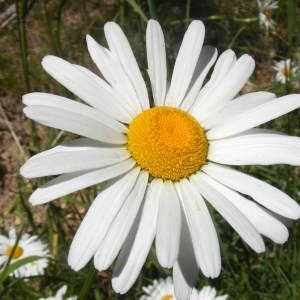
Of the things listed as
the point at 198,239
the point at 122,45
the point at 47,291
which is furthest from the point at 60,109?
the point at 47,291

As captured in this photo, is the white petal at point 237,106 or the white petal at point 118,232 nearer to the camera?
the white petal at point 118,232

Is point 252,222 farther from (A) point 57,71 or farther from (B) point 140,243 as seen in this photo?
(A) point 57,71

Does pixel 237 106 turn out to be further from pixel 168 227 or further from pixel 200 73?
pixel 168 227

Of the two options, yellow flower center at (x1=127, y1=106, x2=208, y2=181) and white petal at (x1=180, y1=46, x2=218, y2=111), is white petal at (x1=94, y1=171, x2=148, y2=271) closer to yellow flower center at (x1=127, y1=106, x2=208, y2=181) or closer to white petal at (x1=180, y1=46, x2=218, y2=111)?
yellow flower center at (x1=127, y1=106, x2=208, y2=181)

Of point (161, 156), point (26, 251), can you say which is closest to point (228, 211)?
point (161, 156)

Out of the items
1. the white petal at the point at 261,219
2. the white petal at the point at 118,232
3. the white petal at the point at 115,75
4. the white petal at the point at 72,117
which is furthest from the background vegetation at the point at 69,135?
the white petal at the point at 261,219

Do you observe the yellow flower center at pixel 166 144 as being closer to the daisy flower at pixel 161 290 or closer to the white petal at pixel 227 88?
the white petal at pixel 227 88
